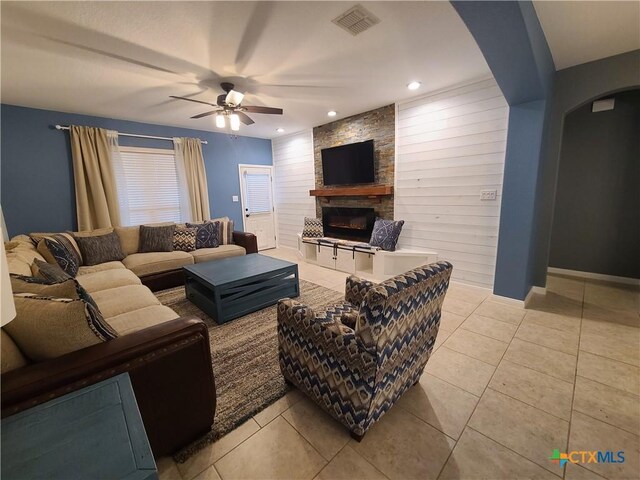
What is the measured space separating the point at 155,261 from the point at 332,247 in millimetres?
2601

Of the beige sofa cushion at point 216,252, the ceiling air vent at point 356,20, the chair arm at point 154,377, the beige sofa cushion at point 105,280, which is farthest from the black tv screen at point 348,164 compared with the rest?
the chair arm at point 154,377

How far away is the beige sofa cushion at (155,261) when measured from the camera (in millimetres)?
3514

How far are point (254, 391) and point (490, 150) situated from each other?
3527 millimetres

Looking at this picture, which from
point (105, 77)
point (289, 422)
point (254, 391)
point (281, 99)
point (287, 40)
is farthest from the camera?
point (281, 99)

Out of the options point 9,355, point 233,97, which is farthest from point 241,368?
point 233,97

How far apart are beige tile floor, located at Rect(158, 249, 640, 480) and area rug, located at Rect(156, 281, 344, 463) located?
7cm

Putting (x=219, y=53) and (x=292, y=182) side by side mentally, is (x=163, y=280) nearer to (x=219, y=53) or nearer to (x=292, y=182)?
(x=219, y=53)

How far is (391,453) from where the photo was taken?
1423 mm

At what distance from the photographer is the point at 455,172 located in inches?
140

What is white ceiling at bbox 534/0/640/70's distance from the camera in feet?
6.44

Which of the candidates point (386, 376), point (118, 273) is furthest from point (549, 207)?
point (118, 273)

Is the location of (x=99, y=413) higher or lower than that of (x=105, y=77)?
lower

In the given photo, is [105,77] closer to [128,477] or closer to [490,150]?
[128,477]

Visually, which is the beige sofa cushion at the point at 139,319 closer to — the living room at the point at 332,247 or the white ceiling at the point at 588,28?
the living room at the point at 332,247
